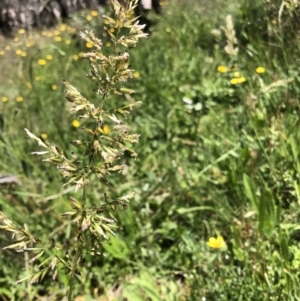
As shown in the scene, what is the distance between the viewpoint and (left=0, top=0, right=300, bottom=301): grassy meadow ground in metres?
1.72

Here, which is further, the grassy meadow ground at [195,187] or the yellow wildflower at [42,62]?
the yellow wildflower at [42,62]

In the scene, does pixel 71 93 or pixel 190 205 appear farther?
pixel 190 205

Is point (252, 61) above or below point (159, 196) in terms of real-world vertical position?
above

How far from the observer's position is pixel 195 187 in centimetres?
219

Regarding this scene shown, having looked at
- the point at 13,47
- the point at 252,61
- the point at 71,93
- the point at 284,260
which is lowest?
the point at 13,47

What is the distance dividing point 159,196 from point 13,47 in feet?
14.1

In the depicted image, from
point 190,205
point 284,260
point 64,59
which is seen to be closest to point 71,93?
point 284,260

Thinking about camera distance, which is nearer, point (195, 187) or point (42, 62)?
point (195, 187)

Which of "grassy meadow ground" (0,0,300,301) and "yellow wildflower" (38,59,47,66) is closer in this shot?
"grassy meadow ground" (0,0,300,301)

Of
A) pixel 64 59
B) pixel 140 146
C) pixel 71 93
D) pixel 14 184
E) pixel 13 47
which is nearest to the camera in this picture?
pixel 71 93

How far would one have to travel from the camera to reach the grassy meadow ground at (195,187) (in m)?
1.72

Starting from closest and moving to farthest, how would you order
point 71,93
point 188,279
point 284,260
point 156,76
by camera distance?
1. point 71,93
2. point 284,260
3. point 188,279
4. point 156,76

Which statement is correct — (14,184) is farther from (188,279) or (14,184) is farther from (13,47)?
(13,47)

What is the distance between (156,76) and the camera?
3156 millimetres
